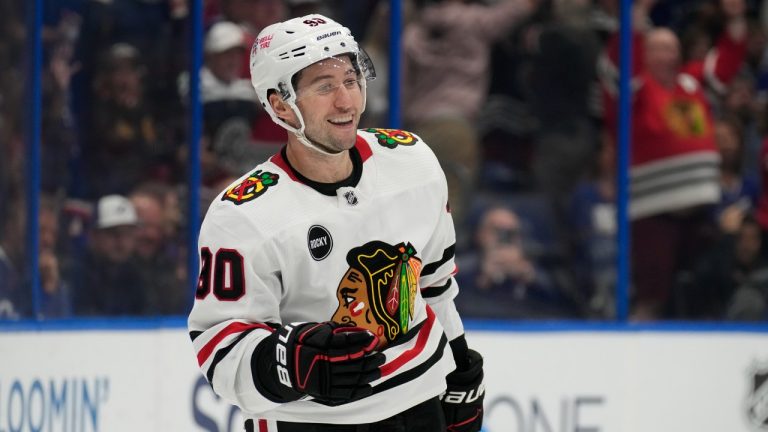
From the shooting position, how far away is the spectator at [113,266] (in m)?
4.47

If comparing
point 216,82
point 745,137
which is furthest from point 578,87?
point 216,82

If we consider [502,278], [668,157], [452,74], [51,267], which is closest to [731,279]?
[668,157]

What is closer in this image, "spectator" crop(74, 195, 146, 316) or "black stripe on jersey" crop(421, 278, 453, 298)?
"black stripe on jersey" crop(421, 278, 453, 298)

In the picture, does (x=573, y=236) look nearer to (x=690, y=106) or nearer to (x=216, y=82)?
(x=690, y=106)

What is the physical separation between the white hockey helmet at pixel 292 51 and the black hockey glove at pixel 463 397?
589 mm

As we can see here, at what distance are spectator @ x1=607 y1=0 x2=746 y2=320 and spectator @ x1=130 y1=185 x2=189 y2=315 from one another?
174cm

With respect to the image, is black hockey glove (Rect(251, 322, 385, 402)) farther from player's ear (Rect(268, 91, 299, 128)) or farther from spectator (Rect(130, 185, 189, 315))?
spectator (Rect(130, 185, 189, 315))

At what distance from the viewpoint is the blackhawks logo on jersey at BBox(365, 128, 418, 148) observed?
2952 millimetres

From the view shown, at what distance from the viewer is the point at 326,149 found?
109 inches

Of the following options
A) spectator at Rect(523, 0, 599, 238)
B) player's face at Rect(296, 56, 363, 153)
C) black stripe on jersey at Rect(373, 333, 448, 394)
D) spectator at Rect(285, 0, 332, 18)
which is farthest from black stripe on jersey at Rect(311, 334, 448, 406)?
spectator at Rect(523, 0, 599, 238)

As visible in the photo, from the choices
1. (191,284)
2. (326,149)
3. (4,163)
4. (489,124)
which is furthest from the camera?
(489,124)

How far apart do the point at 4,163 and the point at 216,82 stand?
0.82 metres

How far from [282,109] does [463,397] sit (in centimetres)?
71

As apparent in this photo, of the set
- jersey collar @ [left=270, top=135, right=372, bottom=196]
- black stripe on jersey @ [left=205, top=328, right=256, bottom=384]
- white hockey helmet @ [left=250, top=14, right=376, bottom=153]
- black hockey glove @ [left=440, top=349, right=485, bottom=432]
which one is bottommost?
black hockey glove @ [left=440, top=349, right=485, bottom=432]
